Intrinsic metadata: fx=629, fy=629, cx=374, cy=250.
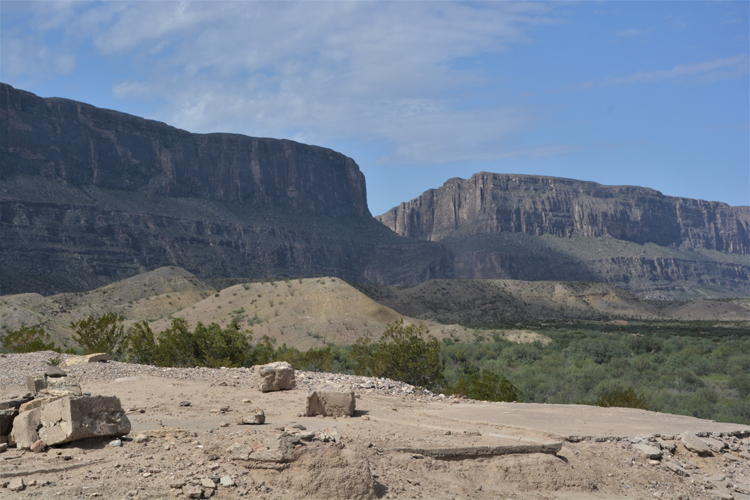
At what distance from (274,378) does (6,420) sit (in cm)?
685

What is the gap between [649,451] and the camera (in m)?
11.6

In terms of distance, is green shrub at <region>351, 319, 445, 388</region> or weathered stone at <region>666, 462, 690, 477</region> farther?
green shrub at <region>351, 319, 445, 388</region>

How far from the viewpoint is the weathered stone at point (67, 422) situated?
29.3ft

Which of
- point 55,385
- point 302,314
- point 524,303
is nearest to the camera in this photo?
point 55,385

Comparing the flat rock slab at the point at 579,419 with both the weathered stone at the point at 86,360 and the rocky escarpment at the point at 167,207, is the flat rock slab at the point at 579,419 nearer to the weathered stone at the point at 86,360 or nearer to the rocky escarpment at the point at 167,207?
the weathered stone at the point at 86,360

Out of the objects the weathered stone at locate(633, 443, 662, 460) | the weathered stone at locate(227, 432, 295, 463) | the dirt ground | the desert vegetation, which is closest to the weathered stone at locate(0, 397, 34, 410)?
the dirt ground

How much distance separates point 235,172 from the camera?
161375 mm

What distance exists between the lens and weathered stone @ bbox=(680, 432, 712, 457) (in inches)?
481

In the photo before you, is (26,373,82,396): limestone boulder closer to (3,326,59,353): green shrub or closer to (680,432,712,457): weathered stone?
(680,432,712,457): weathered stone

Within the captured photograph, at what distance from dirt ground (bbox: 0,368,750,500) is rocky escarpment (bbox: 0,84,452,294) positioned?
86261 millimetres

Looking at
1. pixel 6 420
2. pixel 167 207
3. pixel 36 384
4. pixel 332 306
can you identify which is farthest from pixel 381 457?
pixel 167 207

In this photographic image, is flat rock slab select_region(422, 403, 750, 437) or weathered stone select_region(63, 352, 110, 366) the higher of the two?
weathered stone select_region(63, 352, 110, 366)

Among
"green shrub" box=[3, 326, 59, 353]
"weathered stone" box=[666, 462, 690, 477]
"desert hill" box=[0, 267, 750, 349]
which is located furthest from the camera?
"desert hill" box=[0, 267, 750, 349]

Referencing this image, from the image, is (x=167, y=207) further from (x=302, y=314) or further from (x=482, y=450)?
(x=482, y=450)
